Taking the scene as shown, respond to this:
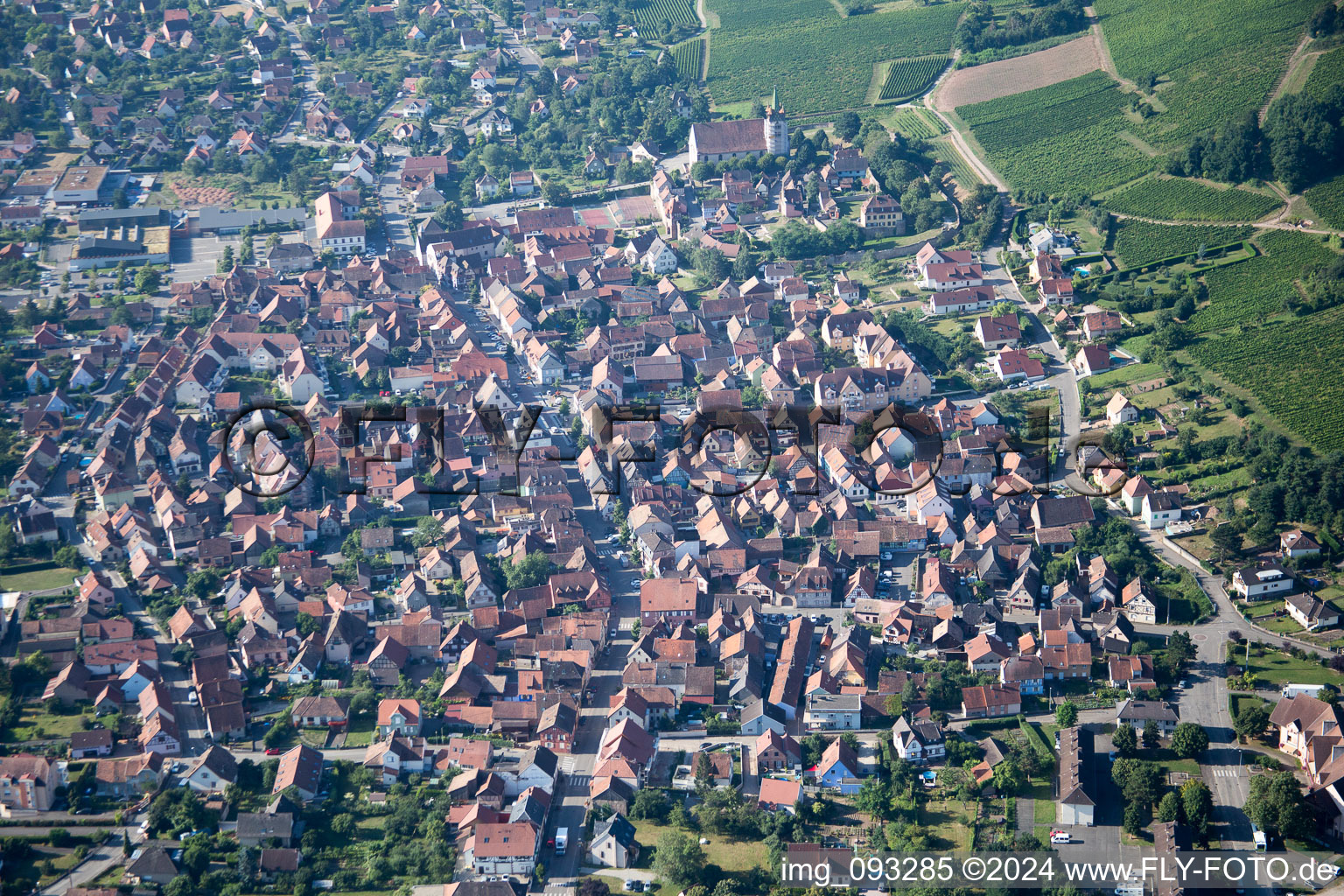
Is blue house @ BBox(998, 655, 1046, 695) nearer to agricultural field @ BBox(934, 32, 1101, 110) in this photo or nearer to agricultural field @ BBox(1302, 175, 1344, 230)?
agricultural field @ BBox(1302, 175, 1344, 230)

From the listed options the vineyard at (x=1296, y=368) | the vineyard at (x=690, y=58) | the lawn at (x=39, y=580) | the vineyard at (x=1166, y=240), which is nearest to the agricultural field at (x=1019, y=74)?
the vineyard at (x=690, y=58)

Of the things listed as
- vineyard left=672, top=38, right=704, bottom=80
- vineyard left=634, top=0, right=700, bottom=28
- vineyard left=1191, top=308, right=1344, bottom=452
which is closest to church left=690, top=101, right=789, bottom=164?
vineyard left=672, top=38, right=704, bottom=80

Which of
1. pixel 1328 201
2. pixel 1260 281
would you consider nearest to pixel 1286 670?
pixel 1260 281

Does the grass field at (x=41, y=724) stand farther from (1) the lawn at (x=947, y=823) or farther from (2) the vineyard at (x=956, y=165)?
(2) the vineyard at (x=956, y=165)

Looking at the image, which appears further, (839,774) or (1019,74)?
(1019,74)

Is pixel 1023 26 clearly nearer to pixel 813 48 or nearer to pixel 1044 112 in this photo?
pixel 1044 112

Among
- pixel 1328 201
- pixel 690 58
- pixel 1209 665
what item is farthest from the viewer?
pixel 690 58
